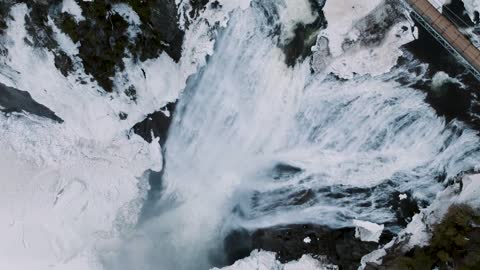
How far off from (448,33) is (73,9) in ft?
41.6

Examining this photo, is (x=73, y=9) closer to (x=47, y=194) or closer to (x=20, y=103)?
(x=20, y=103)

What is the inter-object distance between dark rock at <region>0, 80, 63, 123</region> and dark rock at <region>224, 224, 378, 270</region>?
8.63 metres

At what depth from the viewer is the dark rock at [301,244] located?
18.0 meters

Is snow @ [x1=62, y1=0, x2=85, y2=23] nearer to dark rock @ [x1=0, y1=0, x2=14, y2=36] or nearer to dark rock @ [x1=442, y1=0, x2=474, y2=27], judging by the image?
dark rock @ [x1=0, y1=0, x2=14, y2=36]

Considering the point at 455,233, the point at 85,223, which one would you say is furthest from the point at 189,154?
the point at 455,233

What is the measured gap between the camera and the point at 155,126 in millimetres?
18859

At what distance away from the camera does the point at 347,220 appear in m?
18.1

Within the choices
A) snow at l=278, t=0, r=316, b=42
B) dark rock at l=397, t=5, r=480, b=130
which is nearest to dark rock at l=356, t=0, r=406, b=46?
dark rock at l=397, t=5, r=480, b=130

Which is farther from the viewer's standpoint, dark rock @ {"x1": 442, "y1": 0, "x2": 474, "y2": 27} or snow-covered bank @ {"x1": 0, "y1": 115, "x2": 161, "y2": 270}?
snow-covered bank @ {"x1": 0, "y1": 115, "x2": 161, "y2": 270}

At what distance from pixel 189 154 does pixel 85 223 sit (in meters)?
5.00

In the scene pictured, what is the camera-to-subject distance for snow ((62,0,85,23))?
54.0 ft

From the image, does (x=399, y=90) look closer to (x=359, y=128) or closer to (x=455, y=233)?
(x=359, y=128)

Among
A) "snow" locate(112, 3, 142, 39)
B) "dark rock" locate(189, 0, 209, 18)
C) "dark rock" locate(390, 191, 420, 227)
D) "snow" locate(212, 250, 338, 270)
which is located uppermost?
"dark rock" locate(189, 0, 209, 18)

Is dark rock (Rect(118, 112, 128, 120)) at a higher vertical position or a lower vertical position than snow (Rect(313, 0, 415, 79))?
lower
